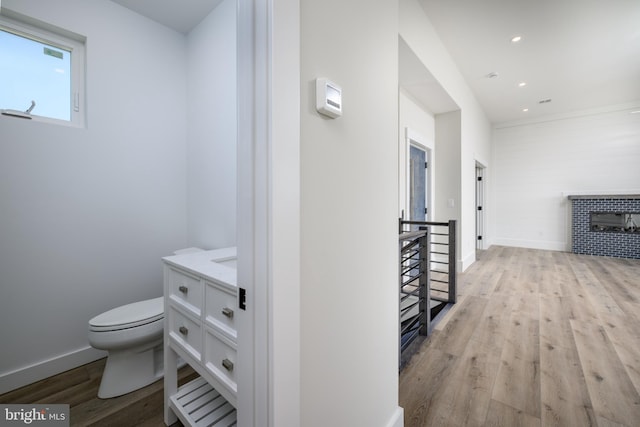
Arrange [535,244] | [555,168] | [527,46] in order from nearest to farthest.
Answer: [527,46]
[555,168]
[535,244]

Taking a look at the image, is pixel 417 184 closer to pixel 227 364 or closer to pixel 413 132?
pixel 413 132

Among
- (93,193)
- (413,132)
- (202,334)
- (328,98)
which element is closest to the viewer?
(328,98)

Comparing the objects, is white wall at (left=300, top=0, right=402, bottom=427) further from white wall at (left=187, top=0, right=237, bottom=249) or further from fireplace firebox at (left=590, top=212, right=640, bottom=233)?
fireplace firebox at (left=590, top=212, right=640, bottom=233)

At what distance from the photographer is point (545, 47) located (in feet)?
10.7

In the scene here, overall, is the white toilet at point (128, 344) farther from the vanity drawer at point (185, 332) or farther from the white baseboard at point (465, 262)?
the white baseboard at point (465, 262)

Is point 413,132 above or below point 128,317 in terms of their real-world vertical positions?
above

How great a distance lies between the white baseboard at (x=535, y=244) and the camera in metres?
5.91

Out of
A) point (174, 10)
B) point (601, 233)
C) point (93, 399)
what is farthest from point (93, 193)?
point (601, 233)

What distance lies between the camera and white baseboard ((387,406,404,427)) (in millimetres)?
1316

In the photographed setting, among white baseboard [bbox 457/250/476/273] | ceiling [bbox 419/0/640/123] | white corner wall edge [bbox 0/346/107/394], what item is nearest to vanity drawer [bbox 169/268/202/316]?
white corner wall edge [bbox 0/346/107/394]

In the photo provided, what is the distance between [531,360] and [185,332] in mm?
2383

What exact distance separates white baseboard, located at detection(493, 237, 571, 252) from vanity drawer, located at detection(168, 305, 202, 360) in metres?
7.40

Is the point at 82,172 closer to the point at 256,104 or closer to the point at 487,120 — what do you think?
the point at 256,104

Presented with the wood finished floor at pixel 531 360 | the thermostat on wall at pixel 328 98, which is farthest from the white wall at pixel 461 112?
the thermostat on wall at pixel 328 98
